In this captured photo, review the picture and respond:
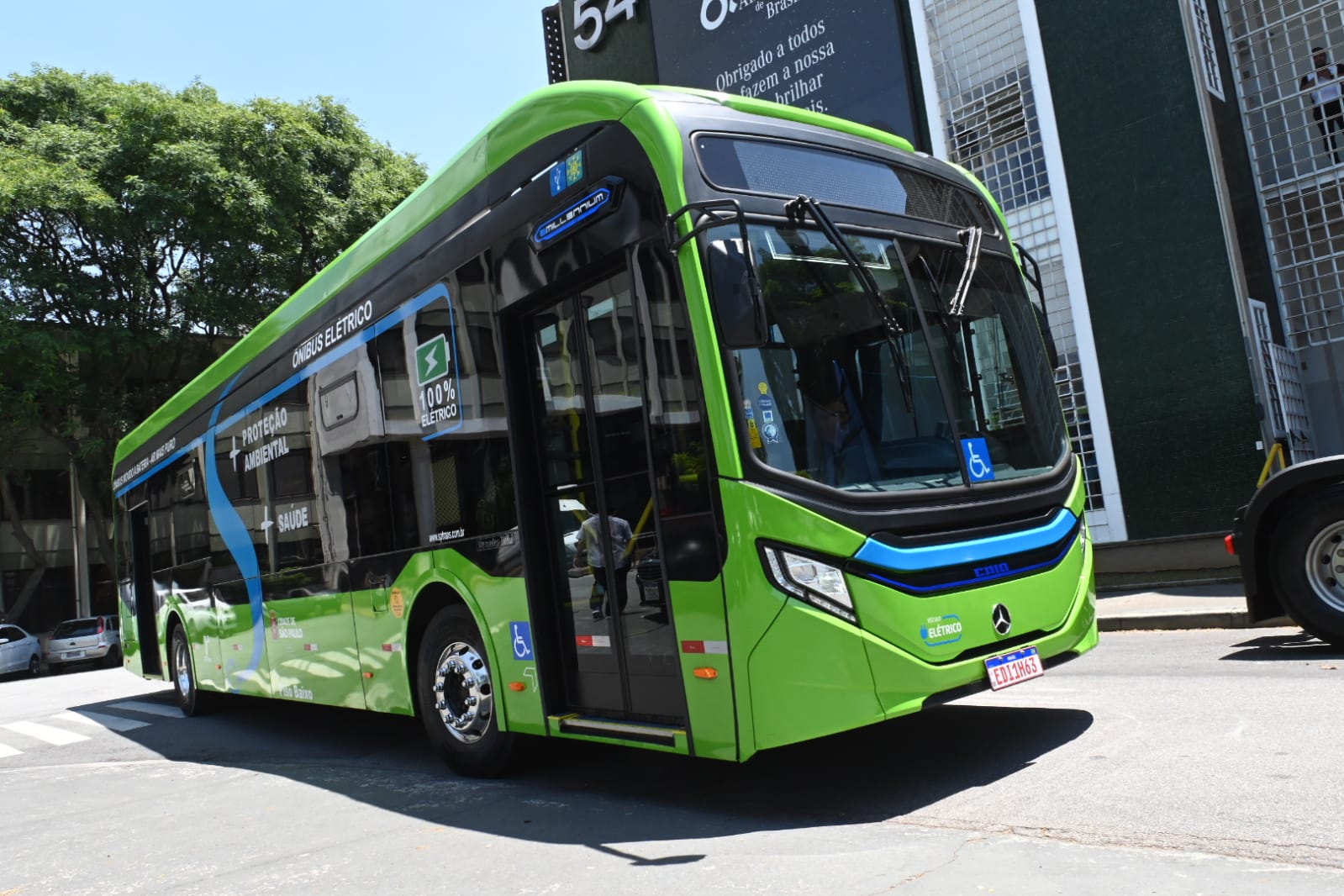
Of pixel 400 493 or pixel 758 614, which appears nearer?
pixel 758 614

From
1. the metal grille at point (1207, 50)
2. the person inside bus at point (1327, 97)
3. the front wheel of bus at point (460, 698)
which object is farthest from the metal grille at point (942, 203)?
the person inside bus at point (1327, 97)

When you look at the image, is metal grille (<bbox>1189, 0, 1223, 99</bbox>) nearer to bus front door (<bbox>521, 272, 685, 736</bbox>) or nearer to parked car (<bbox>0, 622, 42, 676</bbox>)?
bus front door (<bbox>521, 272, 685, 736</bbox>)

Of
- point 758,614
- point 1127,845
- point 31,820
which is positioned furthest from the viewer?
point 31,820

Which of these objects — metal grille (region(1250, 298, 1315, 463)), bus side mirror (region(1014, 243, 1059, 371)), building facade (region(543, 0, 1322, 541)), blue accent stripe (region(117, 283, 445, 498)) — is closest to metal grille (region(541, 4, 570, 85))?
building facade (region(543, 0, 1322, 541))

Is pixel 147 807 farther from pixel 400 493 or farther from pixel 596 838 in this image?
pixel 596 838

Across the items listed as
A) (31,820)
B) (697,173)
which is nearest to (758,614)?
(697,173)

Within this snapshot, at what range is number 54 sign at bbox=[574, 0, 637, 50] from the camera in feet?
68.7

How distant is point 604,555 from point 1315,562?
15.1 ft

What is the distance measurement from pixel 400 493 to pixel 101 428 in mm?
21556

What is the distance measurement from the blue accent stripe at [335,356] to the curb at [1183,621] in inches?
237

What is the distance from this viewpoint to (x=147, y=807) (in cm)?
716

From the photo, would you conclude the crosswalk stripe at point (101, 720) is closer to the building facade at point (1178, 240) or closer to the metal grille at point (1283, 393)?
the building facade at point (1178, 240)

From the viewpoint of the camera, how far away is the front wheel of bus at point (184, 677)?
12.3m

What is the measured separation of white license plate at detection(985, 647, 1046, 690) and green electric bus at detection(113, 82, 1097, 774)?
24 mm
